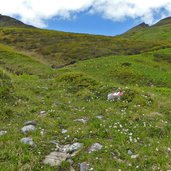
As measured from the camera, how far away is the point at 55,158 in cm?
1157

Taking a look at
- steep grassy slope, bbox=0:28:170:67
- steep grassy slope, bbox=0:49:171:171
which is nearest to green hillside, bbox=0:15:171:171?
steep grassy slope, bbox=0:49:171:171

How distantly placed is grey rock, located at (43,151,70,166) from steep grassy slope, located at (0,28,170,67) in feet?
155

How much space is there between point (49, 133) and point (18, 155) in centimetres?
234

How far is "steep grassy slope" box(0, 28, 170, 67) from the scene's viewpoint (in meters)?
65.9

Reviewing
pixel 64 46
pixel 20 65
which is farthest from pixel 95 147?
pixel 64 46

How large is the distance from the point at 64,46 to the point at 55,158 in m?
64.8

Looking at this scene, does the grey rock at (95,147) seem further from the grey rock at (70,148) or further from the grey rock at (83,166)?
the grey rock at (83,166)

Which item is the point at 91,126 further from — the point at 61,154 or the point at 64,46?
the point at 64,46

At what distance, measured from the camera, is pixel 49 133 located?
13.7m

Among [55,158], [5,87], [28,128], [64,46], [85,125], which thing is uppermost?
[64,46]

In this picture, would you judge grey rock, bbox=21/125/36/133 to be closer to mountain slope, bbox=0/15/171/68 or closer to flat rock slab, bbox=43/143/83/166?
flat rock slab, bbox=43/143/83/166

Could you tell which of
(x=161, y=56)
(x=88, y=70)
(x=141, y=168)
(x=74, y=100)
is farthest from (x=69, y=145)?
(x=161, y=56)

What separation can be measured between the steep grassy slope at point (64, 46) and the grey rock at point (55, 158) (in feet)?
155

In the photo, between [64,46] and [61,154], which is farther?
[64,46]
